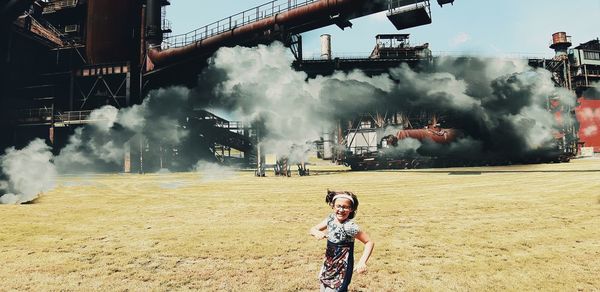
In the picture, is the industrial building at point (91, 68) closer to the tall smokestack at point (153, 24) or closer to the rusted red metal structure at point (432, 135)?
the tall smokestack at point (153, 24)

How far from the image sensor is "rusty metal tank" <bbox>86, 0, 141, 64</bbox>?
98.3 feet

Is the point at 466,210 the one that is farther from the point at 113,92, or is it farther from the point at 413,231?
the point at 113,92

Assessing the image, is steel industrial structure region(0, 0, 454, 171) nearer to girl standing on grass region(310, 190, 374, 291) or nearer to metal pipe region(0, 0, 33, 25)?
metal pipe region(0, 0, 33, 25)

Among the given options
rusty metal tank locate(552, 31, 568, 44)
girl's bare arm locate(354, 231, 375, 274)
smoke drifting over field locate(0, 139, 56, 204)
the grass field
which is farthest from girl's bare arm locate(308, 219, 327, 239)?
rusty metal tank locate(552, 31, 568, 44)

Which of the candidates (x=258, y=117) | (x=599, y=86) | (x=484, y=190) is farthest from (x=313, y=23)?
(x=599, y=86)

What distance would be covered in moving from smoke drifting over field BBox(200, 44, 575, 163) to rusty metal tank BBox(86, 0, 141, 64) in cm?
886

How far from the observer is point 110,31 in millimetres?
30250

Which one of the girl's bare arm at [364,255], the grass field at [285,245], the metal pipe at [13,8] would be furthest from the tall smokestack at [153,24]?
the girl's bare arm at [364,255]

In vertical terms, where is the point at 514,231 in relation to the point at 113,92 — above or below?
below

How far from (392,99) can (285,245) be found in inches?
1448

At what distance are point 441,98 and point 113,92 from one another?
33.4m

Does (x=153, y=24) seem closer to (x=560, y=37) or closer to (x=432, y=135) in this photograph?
(x=432, y=135)

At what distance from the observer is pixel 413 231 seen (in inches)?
277

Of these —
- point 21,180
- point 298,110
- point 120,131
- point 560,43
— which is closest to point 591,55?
point 560,43
